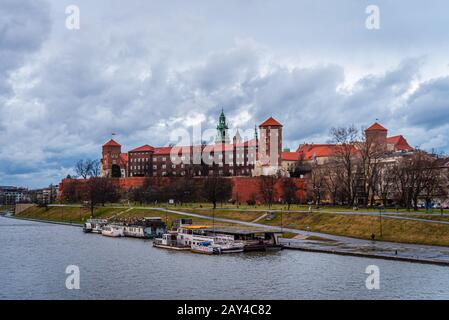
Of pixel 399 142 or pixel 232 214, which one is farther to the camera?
pixel 399 142

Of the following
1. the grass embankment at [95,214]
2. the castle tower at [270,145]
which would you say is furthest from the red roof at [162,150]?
the grass embankment at [95,214]

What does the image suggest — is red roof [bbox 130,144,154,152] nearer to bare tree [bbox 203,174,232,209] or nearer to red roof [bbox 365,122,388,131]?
bare tree [bbox 203,174,232,209]

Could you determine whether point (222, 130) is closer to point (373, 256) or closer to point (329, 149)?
point (329, 149)

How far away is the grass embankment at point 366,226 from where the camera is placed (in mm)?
49688

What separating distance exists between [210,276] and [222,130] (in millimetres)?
143484

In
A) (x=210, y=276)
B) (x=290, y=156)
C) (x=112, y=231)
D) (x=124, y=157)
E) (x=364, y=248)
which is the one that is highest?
(x=124, y=157)

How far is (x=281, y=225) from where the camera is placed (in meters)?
66.3

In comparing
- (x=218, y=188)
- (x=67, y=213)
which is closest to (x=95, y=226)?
(x=218, y=188)

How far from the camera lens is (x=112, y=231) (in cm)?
7438

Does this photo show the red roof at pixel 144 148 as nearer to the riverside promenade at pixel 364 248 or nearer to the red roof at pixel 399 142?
the red roof at pixel 399 142

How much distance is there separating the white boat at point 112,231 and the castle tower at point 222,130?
105223 mm

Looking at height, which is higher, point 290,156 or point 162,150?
point 162,150
